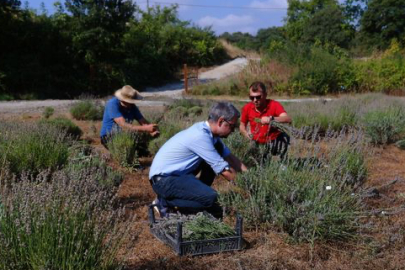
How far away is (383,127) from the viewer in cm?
991

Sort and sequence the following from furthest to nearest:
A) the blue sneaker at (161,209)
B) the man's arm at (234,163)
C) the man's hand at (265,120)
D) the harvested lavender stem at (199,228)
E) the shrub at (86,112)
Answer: the shrub at (86,112) < the man's hand at (265,120) < the man's arm at (234,163) < the blue sneaker at (161,209) < the harvested lavender stem at (199,228)

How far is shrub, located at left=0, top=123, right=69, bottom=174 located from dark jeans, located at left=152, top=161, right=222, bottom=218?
153 cm

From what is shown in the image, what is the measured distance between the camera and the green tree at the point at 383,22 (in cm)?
5016

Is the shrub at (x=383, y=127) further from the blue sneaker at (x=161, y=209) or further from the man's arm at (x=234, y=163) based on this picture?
the blue sneaker at (x=161, y=209)

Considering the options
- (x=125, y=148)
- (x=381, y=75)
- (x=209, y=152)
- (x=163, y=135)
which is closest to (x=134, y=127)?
(x=125, y=148)

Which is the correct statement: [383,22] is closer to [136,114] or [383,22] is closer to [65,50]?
[65,50]

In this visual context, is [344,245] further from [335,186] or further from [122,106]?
[122,106]

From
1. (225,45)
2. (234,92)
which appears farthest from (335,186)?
(225,45)

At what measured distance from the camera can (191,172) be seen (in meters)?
4.98

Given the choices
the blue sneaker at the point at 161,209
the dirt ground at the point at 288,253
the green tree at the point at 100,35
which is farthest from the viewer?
the green tree at the point at 100,35

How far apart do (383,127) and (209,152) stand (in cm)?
618

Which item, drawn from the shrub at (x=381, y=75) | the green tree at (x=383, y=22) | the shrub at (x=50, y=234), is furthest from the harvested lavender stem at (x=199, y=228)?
the green tree at (x=383, y=22)

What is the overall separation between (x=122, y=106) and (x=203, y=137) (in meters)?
3.25

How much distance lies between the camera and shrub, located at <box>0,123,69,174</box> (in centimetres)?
580
